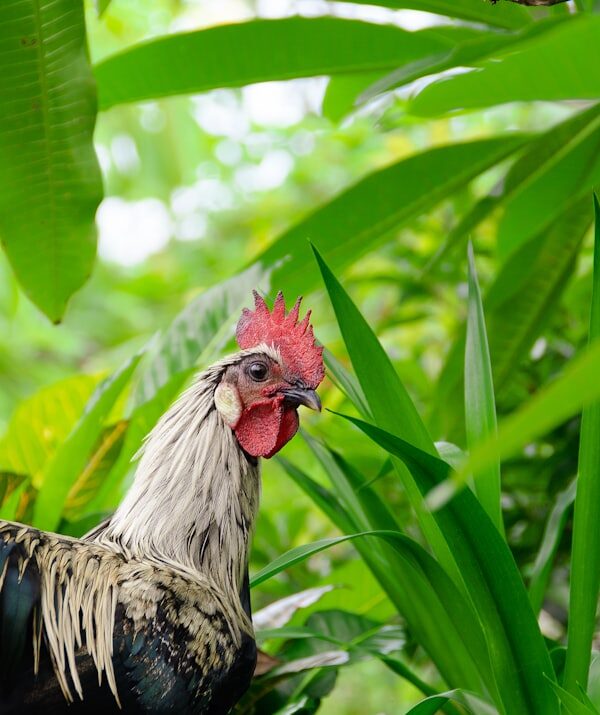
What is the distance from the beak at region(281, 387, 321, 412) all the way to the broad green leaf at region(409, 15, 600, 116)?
1.39 ft

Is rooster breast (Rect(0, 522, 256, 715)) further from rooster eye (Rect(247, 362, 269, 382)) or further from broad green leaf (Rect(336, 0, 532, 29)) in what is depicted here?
broad green leaf (Rect(336, 0, 532, 29))

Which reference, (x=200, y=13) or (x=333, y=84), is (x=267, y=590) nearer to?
(x=333, y=84)

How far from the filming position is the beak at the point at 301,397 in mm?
1264

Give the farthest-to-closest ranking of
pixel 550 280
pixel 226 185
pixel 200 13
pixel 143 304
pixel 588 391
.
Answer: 1. pixel 226 185
2. pixel 200 13
3. pixel 143 304
4. pixel 550 280
5. pixel 588 391

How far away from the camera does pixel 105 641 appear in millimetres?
1067

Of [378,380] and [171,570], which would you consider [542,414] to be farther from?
[171,570]

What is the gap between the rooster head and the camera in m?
1.26

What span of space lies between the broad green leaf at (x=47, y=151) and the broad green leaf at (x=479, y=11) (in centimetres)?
51

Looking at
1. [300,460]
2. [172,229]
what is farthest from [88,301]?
[300,460]

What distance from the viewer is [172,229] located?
5.16m

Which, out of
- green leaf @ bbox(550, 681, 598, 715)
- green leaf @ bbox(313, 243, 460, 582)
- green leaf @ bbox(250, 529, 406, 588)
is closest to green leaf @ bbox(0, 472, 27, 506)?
green leaf @ bbox(250, 529, 406, 588)

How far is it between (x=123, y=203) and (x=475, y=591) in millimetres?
4491

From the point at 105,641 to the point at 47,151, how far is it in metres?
0.66

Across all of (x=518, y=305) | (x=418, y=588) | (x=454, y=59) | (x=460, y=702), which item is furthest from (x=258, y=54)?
(x=460, y=702)
